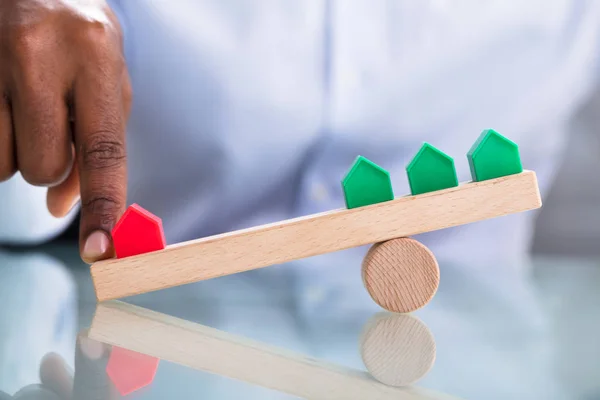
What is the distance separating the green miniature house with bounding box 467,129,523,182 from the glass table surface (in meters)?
0.15

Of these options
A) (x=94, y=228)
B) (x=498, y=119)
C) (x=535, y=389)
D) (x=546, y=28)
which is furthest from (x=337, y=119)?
(x=535, y=389)

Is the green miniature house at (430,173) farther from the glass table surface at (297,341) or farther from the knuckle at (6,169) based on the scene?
the knuckle at (6,169)

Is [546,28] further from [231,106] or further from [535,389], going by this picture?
[535,389]

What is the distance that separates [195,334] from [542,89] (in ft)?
2.61

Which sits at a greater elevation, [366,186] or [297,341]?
[366,186]

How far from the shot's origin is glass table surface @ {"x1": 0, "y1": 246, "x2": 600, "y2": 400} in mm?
550

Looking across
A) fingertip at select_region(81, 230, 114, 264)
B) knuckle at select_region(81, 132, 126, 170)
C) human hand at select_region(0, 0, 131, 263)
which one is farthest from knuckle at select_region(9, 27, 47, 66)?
fingertip at select_region(81, 230, 114, 264)

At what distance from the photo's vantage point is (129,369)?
587 mm

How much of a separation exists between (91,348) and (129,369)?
0.26 feet

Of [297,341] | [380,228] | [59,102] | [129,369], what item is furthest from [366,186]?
[59,102]

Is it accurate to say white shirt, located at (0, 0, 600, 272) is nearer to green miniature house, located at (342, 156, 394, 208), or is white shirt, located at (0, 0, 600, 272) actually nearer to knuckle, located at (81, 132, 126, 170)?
knuckle, located at (81, 132, 126, 170)

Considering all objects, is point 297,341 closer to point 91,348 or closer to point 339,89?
point 91,348

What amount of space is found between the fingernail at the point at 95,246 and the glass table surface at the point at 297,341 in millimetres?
58

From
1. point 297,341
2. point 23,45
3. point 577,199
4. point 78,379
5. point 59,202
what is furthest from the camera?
point 577,199
